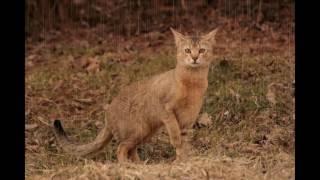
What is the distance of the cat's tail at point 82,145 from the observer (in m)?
8.70

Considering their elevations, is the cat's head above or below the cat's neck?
above

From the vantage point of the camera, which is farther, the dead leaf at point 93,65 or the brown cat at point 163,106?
the dead leaf at point 93,65

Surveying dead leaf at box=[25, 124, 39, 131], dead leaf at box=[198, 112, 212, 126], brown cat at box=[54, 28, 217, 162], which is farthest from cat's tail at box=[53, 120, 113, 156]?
dead leaf at box=[198, 112, 212, 126]

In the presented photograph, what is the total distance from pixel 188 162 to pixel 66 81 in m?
4.24

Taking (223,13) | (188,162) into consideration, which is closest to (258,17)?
(223,13)

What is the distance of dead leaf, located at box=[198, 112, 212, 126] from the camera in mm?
9688

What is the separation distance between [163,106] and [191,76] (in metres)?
0.45

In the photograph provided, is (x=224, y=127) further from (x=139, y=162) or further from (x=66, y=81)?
(x=66, y=81)

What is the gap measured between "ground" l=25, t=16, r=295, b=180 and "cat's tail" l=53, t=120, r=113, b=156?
0.10 metres

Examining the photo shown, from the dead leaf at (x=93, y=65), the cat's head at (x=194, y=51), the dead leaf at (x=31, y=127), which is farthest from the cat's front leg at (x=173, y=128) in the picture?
the dead leaf at (x=93, y=65)

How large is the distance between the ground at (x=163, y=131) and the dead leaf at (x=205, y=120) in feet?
0.04

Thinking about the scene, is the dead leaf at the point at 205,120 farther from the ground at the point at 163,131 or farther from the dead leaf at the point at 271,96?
the dead leaf at the point at 271,96

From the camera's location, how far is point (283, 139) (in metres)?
9.12

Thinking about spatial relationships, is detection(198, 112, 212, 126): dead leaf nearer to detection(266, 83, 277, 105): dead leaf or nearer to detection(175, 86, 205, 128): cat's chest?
detection(266, 83, 277, 105): dead leaf
